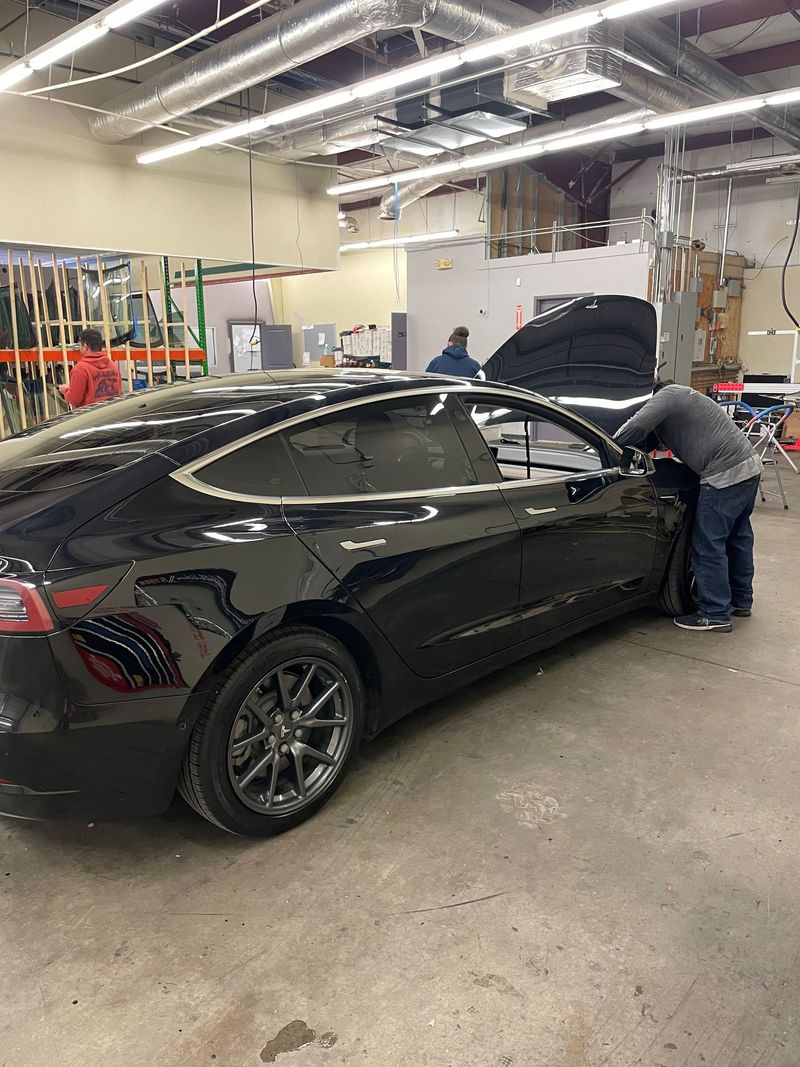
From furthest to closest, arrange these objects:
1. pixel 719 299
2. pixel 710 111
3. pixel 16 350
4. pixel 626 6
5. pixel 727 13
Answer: pixel 719 299 < pixel 16 350 < pixel 727 13 < pixel 710 111 < pixel 626 6

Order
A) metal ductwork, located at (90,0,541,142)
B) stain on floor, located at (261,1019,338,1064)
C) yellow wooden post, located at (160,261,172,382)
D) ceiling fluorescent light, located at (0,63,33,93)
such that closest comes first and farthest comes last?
1. stain on floor, located at (261,1019,338,1064)
2. metal ductwork, located at (90,0,541,142)
3. ceiling fluorescent light, located at (0,63,33,93)
4. yellow wooden post, located at (160,261,172,382)

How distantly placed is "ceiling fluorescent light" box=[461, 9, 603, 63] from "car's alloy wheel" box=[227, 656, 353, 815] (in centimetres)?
513

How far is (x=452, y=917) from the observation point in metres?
2.06

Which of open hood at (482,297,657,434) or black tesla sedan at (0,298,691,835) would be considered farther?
open hood at (482,297,657,434)

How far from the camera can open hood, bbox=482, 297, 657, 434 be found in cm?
437

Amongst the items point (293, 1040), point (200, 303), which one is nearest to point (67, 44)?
point (200, 303)

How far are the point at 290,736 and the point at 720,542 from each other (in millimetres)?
2688

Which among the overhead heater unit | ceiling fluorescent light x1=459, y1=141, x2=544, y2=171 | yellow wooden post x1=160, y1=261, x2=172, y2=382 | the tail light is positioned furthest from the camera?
yellow wooden post x1=160, y1=261, x2=172, y2=382

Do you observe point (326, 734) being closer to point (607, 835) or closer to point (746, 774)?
point (607, 835)

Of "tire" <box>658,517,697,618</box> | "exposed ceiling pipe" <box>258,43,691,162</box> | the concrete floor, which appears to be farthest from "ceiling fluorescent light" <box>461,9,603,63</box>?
the concrete floor

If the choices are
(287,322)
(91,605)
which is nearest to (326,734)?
(91,605)

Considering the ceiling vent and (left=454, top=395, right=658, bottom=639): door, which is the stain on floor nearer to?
(left=454, top=395, right=658, bottom=639): door

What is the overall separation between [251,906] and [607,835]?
111cm

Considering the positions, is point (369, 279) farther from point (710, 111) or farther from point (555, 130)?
point (710, 111)
